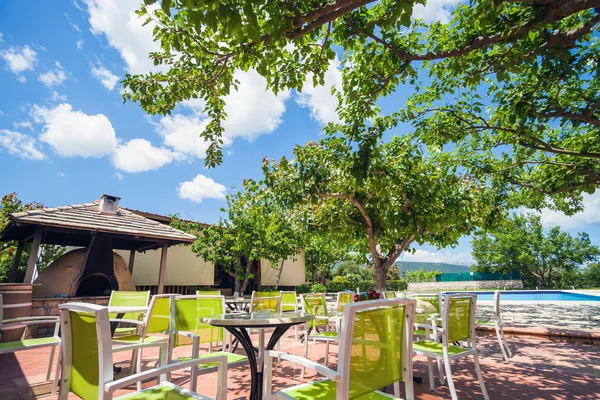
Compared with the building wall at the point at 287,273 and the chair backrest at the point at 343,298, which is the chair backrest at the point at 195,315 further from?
the building wall at the point at 287,273

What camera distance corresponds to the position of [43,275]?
7.15 m

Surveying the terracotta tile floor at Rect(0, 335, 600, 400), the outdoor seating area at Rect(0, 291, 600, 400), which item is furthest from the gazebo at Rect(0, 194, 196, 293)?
the outdoor seating area at Rect(0, 291, 600, 400)

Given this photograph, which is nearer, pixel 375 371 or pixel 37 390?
pixel 375 371

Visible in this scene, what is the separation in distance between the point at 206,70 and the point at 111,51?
4624 millimetres

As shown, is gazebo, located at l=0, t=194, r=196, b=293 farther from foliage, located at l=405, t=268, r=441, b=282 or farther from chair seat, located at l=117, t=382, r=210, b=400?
foliage, located at l=405, t=268, r=441, b=282

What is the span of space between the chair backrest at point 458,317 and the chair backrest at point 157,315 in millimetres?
2650

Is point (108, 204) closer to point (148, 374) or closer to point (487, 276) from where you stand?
point (148, 374)

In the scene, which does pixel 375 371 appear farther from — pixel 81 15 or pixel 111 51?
pixel 111 51

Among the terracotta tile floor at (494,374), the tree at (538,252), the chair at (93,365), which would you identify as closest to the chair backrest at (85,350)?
the chair at (93,365)

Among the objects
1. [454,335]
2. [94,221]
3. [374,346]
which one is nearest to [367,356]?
[374,346]

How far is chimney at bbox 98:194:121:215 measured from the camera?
8.59m

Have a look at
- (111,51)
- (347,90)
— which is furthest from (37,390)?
(111,51)

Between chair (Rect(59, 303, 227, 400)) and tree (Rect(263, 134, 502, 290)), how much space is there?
11.1 feet

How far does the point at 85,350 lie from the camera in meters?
1.54
